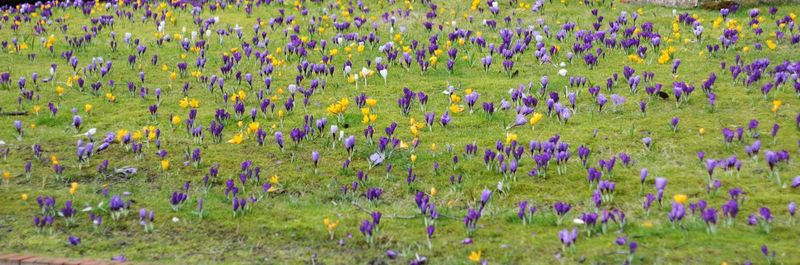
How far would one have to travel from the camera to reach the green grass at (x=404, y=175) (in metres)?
7.89

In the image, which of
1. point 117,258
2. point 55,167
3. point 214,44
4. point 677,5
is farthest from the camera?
point 677,5

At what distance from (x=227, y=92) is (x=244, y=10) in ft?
25.4

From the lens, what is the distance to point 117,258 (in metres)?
7.77

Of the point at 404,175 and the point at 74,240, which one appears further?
the point at 404,175

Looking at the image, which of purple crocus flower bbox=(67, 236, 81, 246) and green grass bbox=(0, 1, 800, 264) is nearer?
green grass bbox=(0, 1, 800, 264)

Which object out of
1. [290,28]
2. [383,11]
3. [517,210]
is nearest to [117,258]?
[517,210]

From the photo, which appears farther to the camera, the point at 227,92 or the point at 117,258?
the point at 227,92

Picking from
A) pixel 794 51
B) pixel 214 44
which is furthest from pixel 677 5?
pixel 214 44

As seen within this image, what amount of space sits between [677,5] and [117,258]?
46.8 ft

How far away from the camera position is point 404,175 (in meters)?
9.95

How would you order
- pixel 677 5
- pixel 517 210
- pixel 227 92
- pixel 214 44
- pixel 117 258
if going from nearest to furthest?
pixel 117 258 < pixel 517 210 < pixel 227 92 < pixel 214 44 < pixel 677 5

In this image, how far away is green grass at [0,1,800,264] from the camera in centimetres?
789

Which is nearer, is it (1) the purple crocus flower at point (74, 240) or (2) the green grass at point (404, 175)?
(2) the green grass at point (404, 175)

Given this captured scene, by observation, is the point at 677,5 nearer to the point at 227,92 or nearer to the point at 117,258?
the point at 227,92
